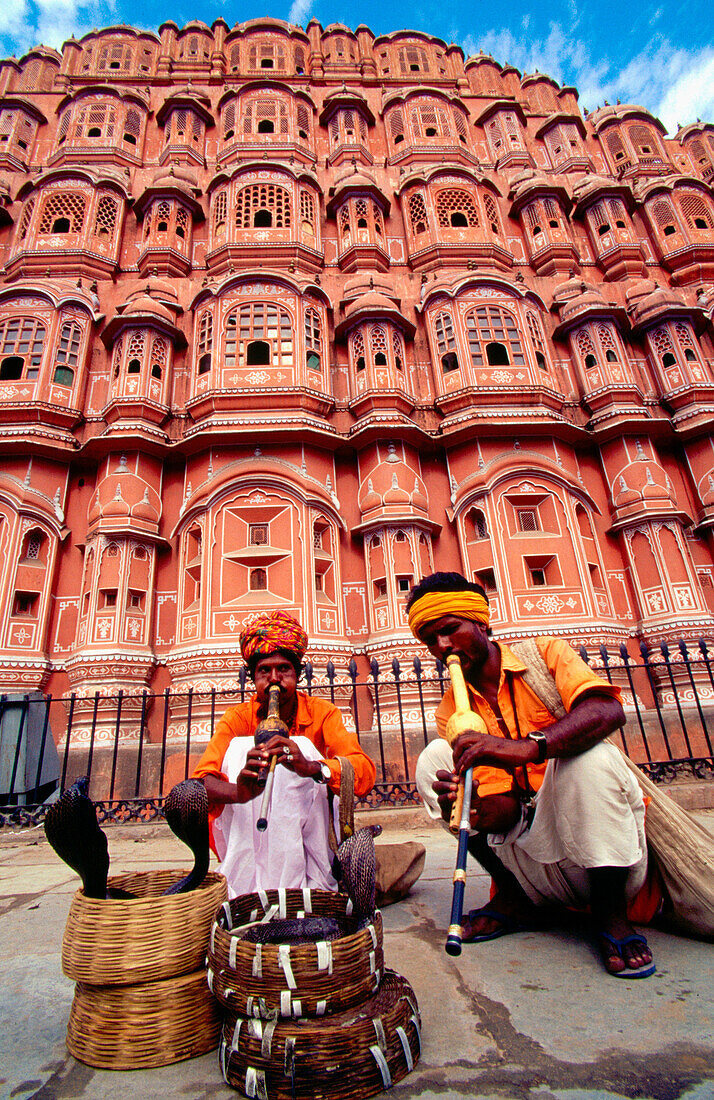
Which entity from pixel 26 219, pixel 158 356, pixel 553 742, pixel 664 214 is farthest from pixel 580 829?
pixel 664 214

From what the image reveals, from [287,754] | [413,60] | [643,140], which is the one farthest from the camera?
[413,60]

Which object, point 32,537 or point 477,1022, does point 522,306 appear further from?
point 477,1022

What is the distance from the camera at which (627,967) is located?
188cm

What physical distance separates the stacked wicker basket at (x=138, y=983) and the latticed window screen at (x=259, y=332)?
11.8 meters

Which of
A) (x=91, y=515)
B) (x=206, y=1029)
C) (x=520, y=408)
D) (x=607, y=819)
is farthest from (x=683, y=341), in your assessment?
(x=206, y=1029)

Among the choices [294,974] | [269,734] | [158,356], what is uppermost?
[158,356]

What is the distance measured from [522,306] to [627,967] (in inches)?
550

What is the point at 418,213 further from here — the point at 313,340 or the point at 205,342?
the point at 205,342

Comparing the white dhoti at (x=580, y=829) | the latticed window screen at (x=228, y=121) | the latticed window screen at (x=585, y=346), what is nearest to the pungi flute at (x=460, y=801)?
the white dhoti at (x=580, y=829)

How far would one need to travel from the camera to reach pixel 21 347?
12320 mm

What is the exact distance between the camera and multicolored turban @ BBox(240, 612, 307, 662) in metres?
2.75

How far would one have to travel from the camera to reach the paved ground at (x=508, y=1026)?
1.37m

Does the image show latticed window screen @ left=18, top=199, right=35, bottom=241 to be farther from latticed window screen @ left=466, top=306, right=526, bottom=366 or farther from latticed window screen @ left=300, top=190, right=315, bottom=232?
latticed window screen @ left=466, top=306, right=526, bottom=366

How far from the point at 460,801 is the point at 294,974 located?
31.4 inches
